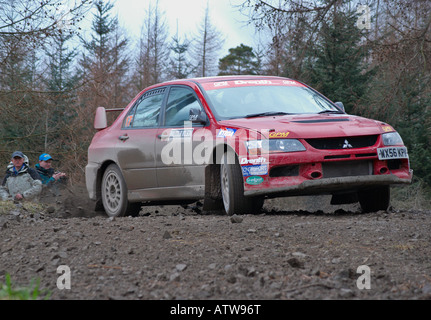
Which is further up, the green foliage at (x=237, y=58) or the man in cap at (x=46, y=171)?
the green foliage at (x=237, y=58)

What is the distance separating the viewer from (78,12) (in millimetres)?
12109

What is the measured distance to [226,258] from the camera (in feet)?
14.1

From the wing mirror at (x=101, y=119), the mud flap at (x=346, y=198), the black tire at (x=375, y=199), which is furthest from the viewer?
the wing mirror at (x=101, y=119)

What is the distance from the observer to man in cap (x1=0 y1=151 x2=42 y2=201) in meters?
10.4

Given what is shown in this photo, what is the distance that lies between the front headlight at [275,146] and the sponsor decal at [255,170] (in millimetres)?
151

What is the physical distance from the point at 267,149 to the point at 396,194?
11548 millimetres

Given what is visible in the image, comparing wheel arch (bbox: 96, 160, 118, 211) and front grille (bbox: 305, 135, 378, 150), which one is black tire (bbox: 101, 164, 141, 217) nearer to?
wheel arch (bbox: 96, 160, 118, 211)

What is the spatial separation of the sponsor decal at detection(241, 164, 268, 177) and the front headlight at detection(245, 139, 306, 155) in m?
0.15

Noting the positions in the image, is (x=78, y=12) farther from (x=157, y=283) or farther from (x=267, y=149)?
(x=157, y=283)

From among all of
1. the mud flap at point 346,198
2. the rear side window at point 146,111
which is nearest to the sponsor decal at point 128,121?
the rear side window at point 146,111

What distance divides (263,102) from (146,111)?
179 cm

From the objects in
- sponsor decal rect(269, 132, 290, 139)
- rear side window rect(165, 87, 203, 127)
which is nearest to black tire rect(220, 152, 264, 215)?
sponsor decal rect(269, 132, 290, 139)

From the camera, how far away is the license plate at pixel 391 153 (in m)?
6.89

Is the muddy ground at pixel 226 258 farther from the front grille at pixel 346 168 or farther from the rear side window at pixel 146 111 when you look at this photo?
the rear side window at pixel 146 111
